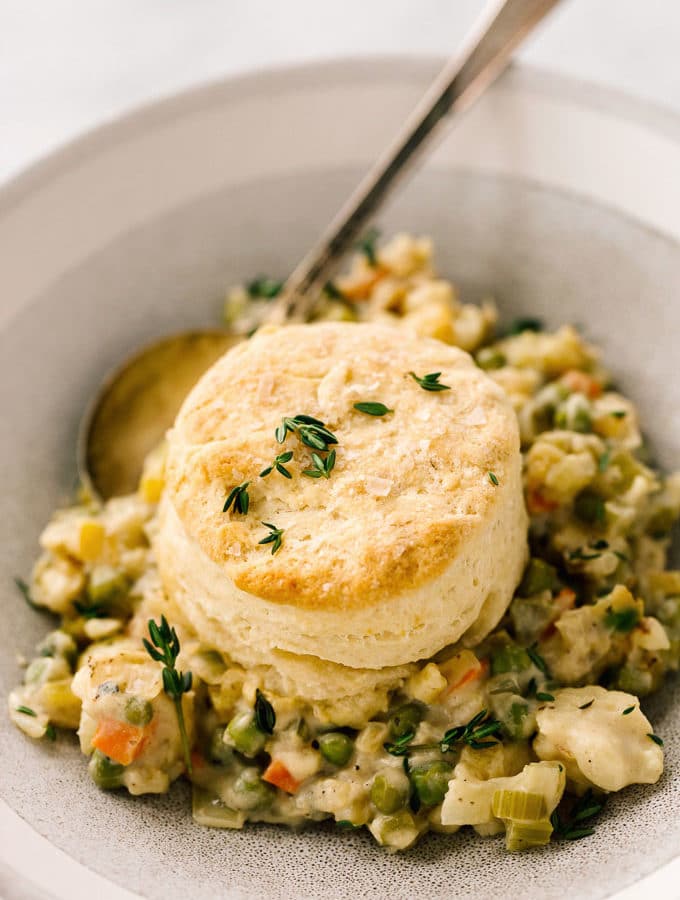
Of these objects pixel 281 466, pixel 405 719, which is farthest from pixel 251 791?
pixel 281 466

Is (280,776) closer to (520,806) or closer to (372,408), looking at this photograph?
(520,806)

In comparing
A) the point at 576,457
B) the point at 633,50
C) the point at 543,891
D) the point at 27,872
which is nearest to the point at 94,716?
the point at 27,872

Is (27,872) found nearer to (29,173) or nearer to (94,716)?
(94,716)

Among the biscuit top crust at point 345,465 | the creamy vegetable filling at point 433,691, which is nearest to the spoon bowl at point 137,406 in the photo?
the creamy vegetable filling at point 433,691

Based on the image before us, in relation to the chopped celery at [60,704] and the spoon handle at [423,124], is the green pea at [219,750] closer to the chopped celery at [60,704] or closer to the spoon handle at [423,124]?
the chopped celery at [60,704]

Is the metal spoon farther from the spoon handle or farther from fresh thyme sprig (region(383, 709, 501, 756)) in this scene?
fresh thyme sprig (region(383, 709, 501, 756))

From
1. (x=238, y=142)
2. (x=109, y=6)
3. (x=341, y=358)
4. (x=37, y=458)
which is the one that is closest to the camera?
(x=341, y=358)

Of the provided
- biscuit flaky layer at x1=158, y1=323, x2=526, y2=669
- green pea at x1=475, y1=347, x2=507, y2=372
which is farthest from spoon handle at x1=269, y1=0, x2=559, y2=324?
biscuit flaky layer at x1=158, y1=323, x2=526, y2=669
